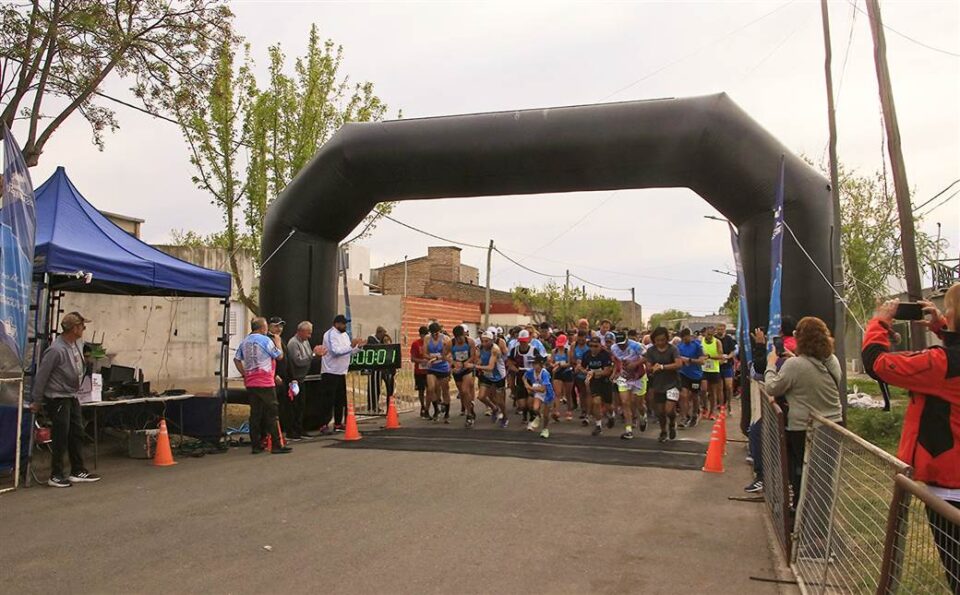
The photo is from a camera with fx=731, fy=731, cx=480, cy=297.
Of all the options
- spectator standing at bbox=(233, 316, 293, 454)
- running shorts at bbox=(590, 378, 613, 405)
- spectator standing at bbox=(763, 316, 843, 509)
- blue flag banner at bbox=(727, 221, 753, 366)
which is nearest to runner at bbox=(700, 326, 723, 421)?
running shorts at bbox=(590, 378, 613, 405)

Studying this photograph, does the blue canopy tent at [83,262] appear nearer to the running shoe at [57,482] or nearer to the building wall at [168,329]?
the running shoe at [57,482]

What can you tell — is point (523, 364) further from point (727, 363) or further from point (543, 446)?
point (727, 363)

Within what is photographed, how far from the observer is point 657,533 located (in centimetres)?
603

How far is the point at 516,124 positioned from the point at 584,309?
61994 millimetres

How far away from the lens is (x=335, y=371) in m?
11.8

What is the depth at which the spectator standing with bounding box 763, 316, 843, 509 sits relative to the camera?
5387 millimetres

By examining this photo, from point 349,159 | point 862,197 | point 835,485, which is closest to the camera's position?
point 835,485

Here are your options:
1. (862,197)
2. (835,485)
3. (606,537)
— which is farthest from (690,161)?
(862,197)

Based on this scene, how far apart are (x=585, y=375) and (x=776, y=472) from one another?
6.87 metres

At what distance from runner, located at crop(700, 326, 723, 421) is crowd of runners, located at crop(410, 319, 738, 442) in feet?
0.06

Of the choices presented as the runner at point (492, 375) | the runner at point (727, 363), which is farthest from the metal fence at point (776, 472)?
the runner at point (727, 363)

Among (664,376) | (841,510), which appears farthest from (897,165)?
(841,510)

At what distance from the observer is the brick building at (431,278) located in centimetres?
6056

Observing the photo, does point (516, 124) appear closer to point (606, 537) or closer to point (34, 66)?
point (606, 537)
